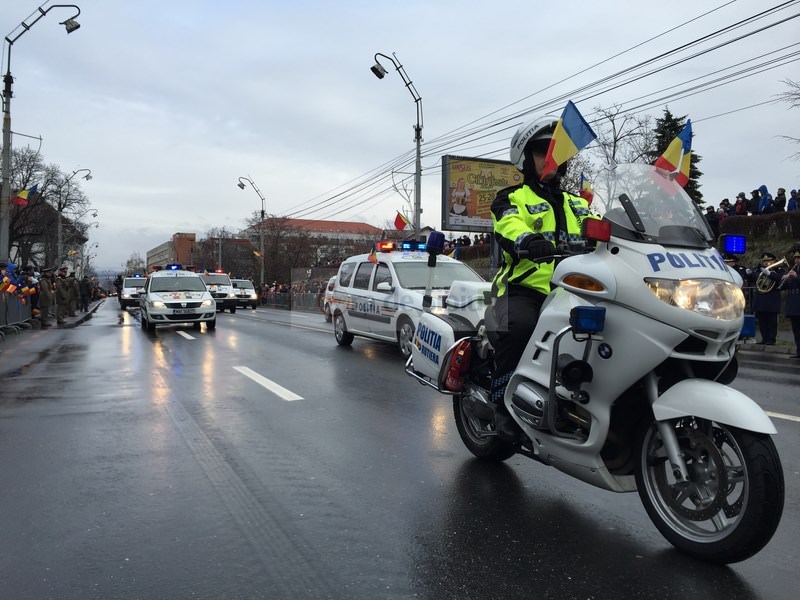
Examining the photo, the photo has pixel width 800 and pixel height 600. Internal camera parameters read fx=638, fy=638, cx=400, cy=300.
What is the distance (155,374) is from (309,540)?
21.4 ft

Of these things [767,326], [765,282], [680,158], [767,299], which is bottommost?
[767,326]

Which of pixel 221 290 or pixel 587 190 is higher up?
pixel 587 190

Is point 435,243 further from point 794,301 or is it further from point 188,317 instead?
point 188,317

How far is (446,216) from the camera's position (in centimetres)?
3123

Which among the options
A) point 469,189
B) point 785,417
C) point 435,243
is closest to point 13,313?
point 435,243

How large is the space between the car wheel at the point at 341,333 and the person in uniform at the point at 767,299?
26.4 ft

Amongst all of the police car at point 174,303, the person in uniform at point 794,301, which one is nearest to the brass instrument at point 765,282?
the person in uniform at point 794,301

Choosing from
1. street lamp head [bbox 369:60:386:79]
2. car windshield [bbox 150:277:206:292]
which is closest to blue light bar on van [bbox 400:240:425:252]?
car windshield [bbox 150:277:206:292]

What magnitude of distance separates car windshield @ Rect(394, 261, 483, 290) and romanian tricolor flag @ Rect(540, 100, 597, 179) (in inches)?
296

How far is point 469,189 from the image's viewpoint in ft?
106

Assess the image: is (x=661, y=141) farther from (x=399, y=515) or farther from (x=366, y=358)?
(x=399, y=515)

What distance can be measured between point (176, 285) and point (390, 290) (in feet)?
30.9

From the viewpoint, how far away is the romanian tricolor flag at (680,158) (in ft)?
10.9

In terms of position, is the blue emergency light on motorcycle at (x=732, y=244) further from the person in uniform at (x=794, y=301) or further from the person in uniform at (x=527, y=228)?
the person in uniform at (x=794, y=301)
